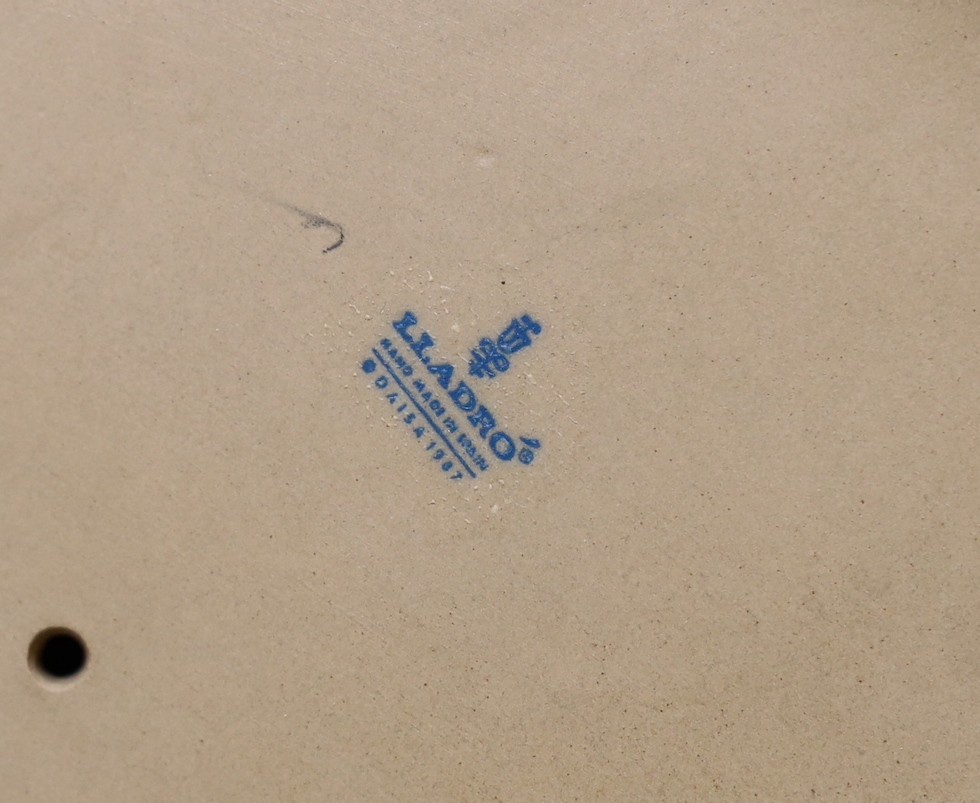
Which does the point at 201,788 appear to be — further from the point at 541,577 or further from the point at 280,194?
the point at 280,194

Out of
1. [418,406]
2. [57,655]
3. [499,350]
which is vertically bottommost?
[57,655]

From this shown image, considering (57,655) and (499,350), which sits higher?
(499,350)

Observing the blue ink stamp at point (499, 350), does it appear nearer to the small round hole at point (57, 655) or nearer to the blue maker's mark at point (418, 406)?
the blue maker's mark at point (418, 406)

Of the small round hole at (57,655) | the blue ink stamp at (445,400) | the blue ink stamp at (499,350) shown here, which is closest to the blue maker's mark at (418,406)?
the blue ink stamp at (445,400)

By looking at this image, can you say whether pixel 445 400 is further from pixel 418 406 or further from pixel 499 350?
pixel 499 350

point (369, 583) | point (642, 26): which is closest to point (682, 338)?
point (642, 26)

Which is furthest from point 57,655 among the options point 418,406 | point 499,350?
point 499,350
